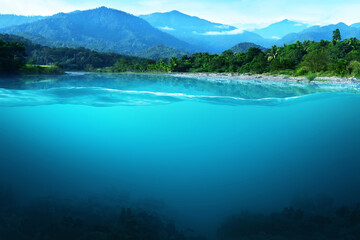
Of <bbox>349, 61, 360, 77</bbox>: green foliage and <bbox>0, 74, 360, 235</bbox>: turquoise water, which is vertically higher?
<bbox>349, 61, 360, 77</bbox>: green foliage

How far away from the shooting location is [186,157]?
19.2 feet

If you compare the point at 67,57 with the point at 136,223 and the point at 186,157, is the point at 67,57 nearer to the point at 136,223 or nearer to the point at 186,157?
the point at 186,157

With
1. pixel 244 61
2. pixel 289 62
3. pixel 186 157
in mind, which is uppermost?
pixel 244 61

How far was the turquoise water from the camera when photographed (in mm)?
4160

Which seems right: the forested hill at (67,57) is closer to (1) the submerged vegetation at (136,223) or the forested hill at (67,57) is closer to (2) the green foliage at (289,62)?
(2) the green foliage at (289,62)

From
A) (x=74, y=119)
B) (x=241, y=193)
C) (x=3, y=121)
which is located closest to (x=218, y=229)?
(x=241, y=193)

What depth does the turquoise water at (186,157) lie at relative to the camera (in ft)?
13.6

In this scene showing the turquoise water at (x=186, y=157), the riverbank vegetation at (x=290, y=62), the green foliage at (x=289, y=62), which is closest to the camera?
the turquoise water at (x=186, y=157)

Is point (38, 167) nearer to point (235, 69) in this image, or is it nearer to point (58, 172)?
point (58, 172)

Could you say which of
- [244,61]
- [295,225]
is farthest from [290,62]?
[295,225]

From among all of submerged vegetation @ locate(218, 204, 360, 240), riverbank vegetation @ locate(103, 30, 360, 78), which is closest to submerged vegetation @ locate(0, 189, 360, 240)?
submerged vegetation @ locate(218, 204, 360, 240)

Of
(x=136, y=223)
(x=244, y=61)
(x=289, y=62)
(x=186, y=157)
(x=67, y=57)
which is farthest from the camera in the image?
(x=67, y=57)

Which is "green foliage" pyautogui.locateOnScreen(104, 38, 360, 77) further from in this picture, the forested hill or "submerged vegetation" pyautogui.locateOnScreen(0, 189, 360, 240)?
"submerged vegetation" pyautogui.locateOnScreen(0, 189, 360, 240)

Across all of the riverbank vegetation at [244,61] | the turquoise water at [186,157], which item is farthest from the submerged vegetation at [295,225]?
the riverbank vegetation at [244,61]
